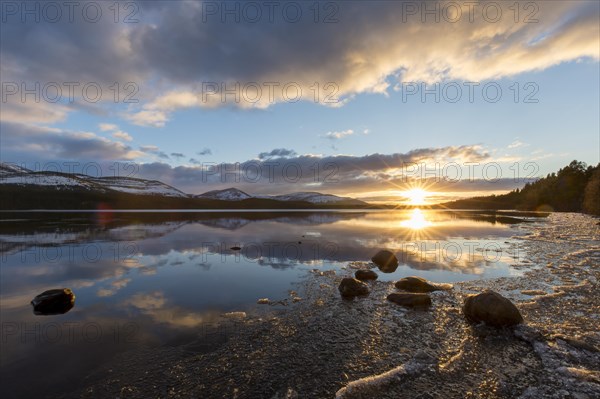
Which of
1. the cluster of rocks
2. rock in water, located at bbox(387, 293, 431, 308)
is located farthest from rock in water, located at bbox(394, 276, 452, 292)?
rock in water, located at bbox(387, 293, 431, 308)

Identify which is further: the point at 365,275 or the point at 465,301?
the point at 365,275

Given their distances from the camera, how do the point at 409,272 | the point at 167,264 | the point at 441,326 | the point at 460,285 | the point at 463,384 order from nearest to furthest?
the point at 463,384 → the point at 441,326 → the point at 460,285 → the point at 409,272 → the point at 167,264

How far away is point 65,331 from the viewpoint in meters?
12.6

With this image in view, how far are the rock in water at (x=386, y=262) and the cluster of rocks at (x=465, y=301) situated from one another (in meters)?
3.07

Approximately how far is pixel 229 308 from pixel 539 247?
3503 centimetres

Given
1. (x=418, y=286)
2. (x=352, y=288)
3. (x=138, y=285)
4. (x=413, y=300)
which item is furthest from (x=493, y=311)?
(x=138, y=285)

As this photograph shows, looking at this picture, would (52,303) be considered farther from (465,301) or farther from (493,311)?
(493,311)

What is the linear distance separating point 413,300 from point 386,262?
30.6 feet

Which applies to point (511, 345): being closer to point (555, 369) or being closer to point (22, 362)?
point (555, 369)

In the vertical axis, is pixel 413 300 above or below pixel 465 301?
below

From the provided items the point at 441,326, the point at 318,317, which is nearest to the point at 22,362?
the point at 318,317

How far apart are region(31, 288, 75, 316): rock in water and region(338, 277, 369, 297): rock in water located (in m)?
15.2

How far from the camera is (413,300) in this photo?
49.4 feet

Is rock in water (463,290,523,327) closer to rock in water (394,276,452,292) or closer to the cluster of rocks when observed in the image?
the cluster of rocks
